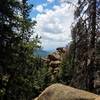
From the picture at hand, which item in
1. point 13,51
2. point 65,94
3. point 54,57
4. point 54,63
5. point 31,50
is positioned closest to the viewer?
point 65,94

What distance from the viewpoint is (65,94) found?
12.6 meters

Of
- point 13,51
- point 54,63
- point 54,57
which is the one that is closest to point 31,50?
point 13,51

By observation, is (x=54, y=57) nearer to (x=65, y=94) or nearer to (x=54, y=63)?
(x=54, y=63)

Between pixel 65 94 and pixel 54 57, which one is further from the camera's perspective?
pixel 54 57

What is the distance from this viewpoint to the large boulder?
1216cm

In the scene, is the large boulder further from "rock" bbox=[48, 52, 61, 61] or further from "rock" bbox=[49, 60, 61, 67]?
"rock" bbox=[48, 52, 61, 61]

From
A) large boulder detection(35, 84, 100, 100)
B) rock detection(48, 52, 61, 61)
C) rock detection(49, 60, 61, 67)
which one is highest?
large boulder detection(35, 84, 100, 100)

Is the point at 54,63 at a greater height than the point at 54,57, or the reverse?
the point at 54,57

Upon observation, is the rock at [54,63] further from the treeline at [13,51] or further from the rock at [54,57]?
the treeline at [13,51]

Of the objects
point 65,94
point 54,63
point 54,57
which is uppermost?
point 65,94

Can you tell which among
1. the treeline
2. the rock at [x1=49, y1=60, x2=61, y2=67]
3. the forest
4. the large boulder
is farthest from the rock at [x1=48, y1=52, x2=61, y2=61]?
the large boulder

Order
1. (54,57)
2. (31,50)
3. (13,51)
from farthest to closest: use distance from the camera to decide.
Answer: (54,57)
(31,50)
(13,51)

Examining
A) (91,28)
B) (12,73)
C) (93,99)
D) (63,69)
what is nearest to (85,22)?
(91,28)

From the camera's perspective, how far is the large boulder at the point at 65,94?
39.9ft
